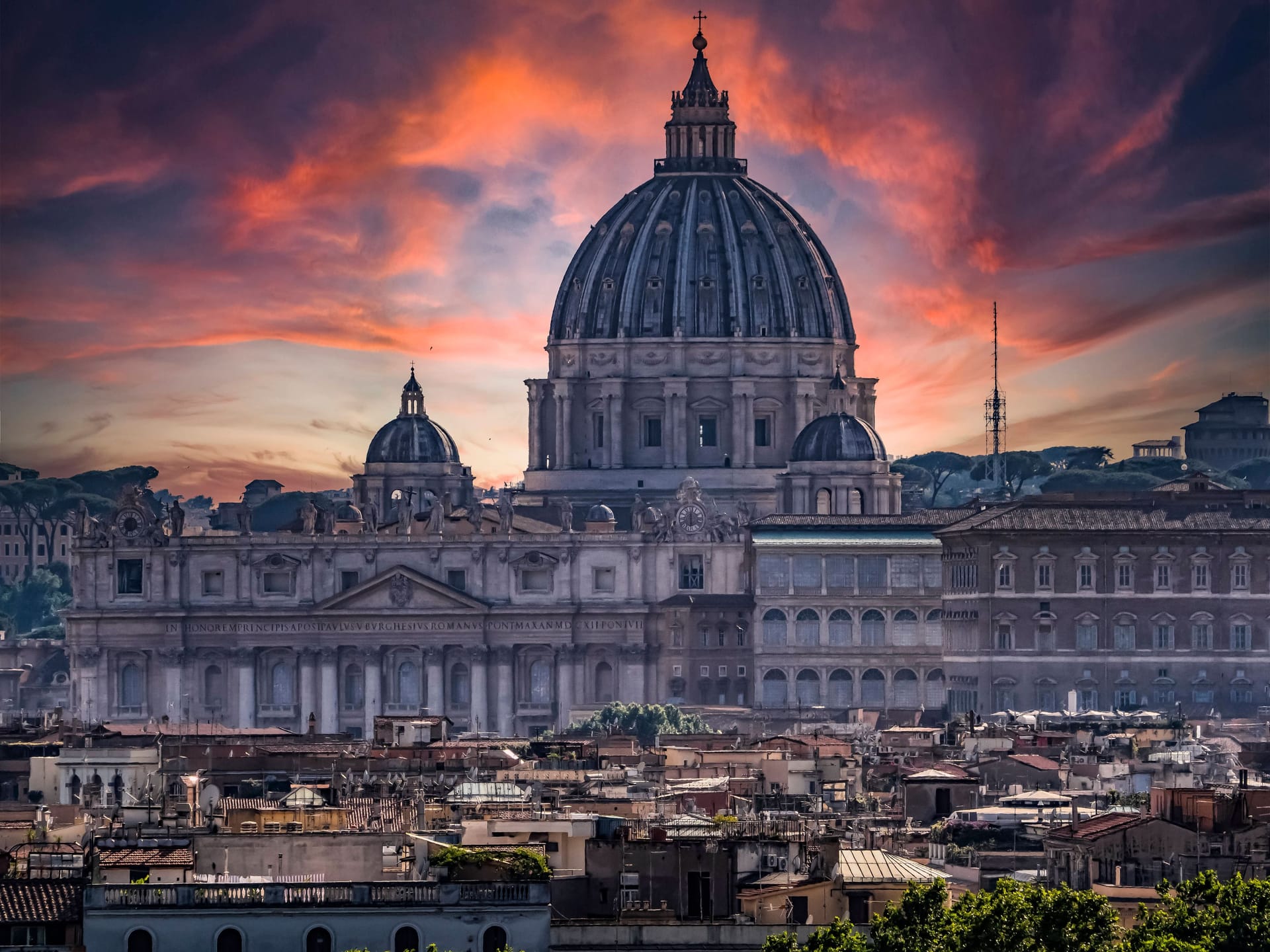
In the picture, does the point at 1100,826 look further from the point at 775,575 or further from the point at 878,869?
the point at 775,575

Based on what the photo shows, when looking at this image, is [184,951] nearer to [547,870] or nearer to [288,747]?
[547,870]

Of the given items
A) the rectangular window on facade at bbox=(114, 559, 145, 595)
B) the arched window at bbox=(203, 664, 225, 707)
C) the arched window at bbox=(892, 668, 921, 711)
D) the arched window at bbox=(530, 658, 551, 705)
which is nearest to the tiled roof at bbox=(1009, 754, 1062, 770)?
the arched window at bbox=(892, 668, 921, 711)

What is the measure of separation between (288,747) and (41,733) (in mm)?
20279

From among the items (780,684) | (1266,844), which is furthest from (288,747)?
(780,684)

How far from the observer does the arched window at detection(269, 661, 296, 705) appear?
568 feet

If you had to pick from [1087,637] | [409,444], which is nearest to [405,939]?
[1087,637]

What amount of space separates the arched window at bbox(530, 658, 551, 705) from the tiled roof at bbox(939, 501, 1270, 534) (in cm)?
2295

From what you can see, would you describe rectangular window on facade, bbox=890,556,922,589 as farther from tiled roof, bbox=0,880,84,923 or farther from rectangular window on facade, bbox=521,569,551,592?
tiled roof, bbox=0,880,84,923

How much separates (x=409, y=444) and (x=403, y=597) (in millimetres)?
19366

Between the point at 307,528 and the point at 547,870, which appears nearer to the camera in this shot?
the point at 547,870

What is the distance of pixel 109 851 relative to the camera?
200 ft

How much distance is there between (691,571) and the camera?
566 feet

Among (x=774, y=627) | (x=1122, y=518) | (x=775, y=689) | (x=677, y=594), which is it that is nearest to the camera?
(x=1122, y=518)

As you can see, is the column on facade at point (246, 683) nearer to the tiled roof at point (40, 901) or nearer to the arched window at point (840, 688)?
the arched window at point (840, 688)
